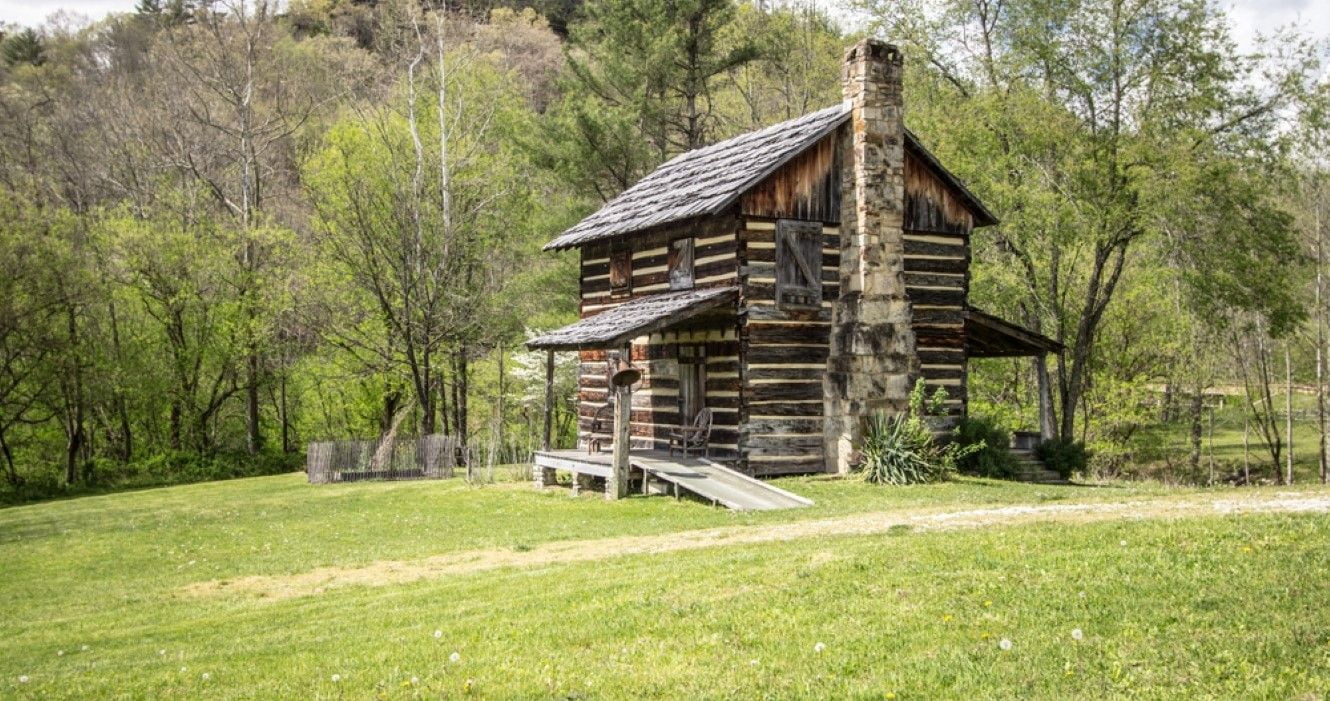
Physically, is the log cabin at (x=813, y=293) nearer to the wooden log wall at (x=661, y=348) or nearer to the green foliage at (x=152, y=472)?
the wooden log wall at (x=661, y=348)

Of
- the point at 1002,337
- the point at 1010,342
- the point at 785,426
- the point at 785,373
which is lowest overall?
the point at 785,426

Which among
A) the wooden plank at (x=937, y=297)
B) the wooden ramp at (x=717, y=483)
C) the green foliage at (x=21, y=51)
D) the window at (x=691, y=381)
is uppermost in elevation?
the green foliage at (x=21, y=51)

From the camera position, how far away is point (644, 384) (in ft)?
83.9

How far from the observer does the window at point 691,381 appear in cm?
2456

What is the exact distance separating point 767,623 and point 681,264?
1652cm

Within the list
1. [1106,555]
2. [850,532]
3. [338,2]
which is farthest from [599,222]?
[338,2]

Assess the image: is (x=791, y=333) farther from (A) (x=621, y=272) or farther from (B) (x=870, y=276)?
(A) (x=621, y=272)

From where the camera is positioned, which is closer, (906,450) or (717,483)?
(717,483)

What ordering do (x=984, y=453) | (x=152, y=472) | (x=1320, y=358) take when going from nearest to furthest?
(x=984, y=453)
(x=1320, y=358)
(x=152, y=472)

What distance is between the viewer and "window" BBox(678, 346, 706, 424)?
24.6 metres

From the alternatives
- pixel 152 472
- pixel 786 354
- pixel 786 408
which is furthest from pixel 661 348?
pixel 152 472

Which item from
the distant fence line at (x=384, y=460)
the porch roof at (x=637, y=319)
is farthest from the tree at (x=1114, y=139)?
the distant fence line at (x=384, y=460)

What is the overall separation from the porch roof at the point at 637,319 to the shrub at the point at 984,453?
5.88 m

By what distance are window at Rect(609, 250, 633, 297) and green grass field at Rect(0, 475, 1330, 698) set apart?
37.1 ft
